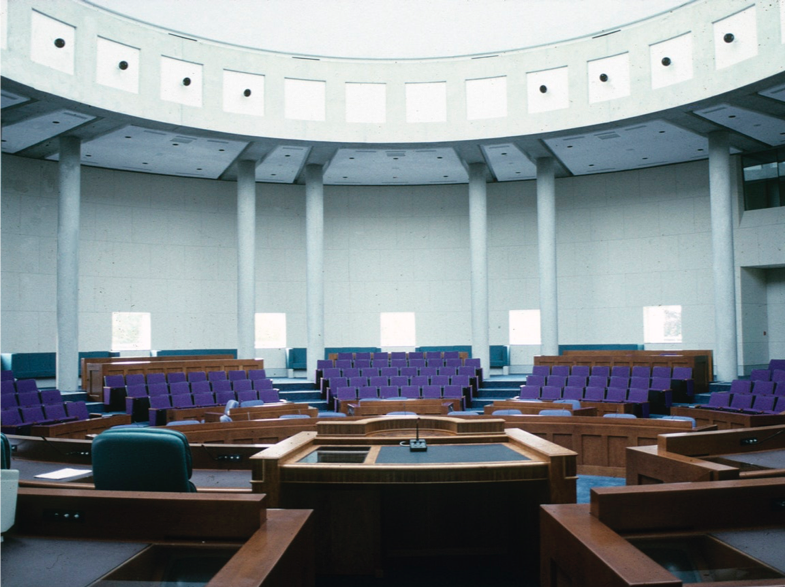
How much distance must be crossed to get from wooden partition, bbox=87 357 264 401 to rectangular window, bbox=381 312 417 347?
16.4ft

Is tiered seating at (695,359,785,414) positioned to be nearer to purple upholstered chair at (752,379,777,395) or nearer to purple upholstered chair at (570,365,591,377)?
purple upholstered chair at (752,379,777,395)

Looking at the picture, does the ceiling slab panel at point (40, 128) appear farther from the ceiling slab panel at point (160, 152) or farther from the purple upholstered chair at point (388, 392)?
the purple upholstered chair at point (388, 392)

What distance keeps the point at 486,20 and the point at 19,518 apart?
12211 millimetres

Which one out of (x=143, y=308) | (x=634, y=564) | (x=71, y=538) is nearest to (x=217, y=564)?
(x=71, y=538)

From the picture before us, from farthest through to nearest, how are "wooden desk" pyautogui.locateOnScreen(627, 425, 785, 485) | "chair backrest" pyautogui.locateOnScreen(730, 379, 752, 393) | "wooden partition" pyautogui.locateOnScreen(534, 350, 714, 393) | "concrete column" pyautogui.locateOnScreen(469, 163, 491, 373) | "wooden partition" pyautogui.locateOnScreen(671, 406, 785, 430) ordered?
"concrete column" pyautogui.locateOnScreen(469, 163, 491, 373), "wooden partition" pyautogui.locateOnScreen(534, 350, 714, 393), "chair backrest" pyautogui.locateOnScreen(730, 379, 752, 393), "wooden partition" pyautogui.locateOnScreen(671, 406, 785, 430), "wooden desk" pyautogui.locateOnScreen(627, 425, 785, 485)

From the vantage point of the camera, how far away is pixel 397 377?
38.0 ft

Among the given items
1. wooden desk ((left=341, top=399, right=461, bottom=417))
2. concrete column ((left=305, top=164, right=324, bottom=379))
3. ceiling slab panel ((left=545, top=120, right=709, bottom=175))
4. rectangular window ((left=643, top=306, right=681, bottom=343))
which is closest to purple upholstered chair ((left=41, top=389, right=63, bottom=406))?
wooden desk ((left=341, top=399, right=461, bottom=417))

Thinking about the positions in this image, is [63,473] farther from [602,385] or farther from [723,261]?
[723,261]

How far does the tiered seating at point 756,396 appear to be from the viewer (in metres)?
8.52

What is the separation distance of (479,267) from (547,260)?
1.61 m

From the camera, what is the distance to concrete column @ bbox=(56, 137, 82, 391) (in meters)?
12.2

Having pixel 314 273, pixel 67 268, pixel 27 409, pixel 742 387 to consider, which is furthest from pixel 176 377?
pixel 742 387

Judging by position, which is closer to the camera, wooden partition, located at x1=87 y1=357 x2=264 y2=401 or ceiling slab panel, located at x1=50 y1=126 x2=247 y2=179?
wooden partition, located at x1=87 y1=357 x2=264 y2=401

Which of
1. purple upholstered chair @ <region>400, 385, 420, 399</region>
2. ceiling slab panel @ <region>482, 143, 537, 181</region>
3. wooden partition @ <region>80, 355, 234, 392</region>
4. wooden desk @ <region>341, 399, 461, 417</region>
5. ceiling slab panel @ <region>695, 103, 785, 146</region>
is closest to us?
wooden desk @ <region>341, 399, 461, 417</region>
